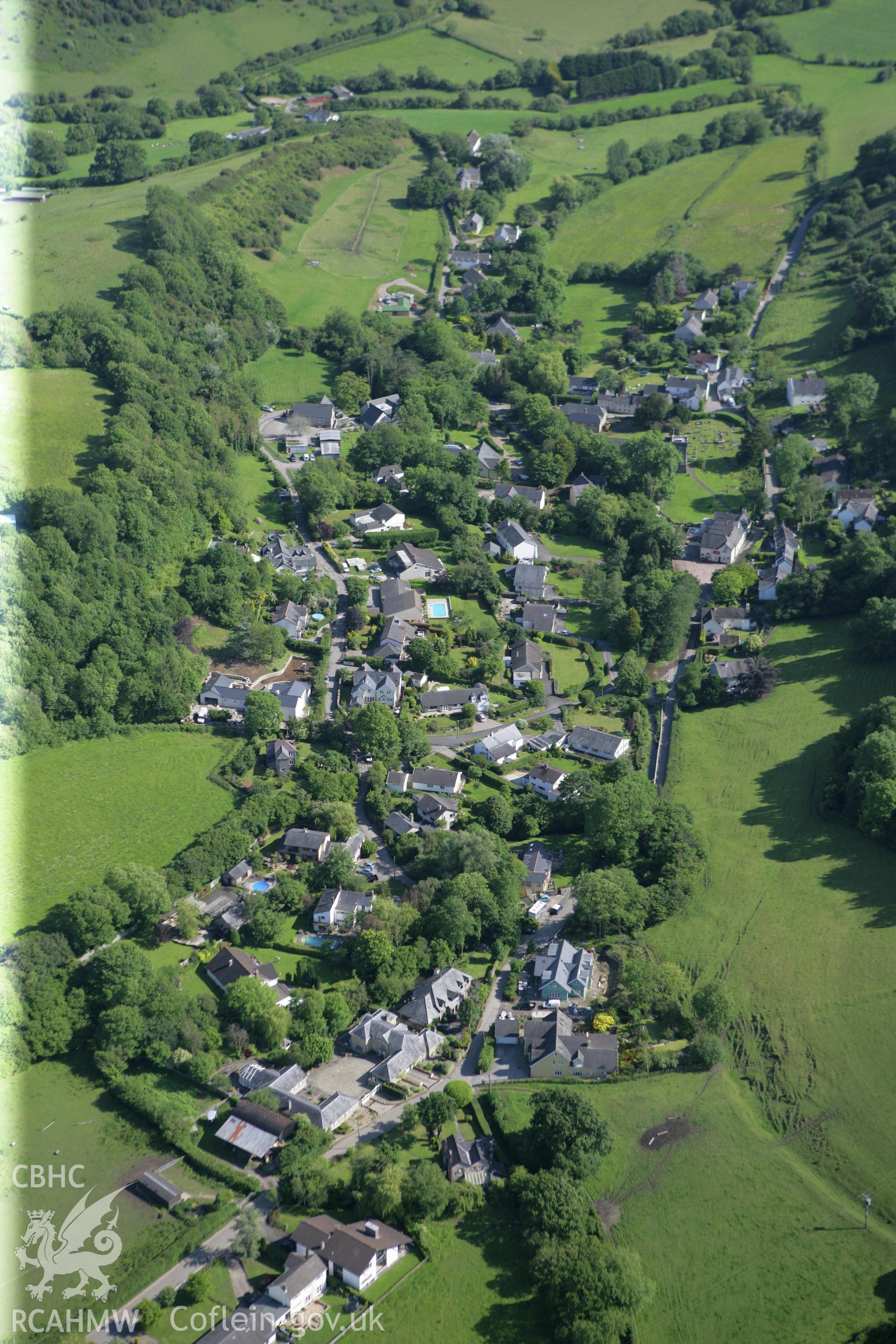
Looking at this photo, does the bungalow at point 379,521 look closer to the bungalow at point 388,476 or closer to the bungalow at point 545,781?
the bungalow at point 388,476

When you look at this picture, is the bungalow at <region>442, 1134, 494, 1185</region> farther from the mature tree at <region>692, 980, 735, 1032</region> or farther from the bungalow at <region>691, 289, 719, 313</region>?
the bungalow at <region>691, 289, 719, 313</region>

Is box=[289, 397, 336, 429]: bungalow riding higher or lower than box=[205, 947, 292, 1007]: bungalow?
higher

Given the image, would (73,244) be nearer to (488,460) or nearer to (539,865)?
(488,460)

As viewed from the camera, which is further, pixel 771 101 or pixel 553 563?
pixel 771 101

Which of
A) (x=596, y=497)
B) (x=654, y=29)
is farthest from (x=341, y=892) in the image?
(x=654, y=29)

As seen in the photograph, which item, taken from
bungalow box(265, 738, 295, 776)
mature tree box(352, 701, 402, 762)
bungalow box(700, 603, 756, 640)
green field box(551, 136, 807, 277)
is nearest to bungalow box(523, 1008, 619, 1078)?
mature tree box(352, 701, 402, 762)

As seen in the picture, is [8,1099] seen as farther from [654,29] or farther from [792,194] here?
[654,29]

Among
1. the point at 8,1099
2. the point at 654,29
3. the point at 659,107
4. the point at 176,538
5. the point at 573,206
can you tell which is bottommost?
the point at 8,1099
